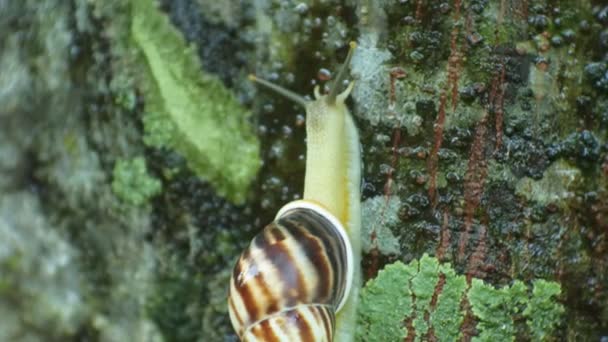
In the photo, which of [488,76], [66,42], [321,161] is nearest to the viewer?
[488,76]

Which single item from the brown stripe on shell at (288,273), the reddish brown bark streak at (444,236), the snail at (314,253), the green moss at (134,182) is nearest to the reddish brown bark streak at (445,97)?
the reddish brown bark streak at (444,236)

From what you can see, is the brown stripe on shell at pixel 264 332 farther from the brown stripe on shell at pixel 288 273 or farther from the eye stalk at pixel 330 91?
the eye stalk at pixel 330 91

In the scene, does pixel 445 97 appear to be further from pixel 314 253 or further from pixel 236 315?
pixel 236 315

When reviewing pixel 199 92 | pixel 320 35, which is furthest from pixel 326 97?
pixel 199 92

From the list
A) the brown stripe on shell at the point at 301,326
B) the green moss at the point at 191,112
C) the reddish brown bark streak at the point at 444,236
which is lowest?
the brown stripe on shell at the point at 301,326

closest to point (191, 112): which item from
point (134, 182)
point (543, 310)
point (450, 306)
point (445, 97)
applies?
point (134, 182)

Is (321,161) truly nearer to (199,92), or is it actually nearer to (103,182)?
(199,92)
